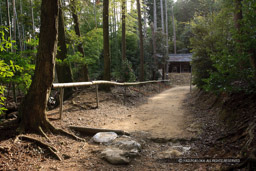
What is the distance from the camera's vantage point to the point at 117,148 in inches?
155

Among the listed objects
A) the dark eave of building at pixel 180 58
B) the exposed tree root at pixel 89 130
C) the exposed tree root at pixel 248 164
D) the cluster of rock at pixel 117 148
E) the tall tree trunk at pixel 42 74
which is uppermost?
the dark eave of building at pixel 180 58

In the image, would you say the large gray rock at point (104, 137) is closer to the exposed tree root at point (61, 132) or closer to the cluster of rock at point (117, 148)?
the cluster of rock at point (117, 148)

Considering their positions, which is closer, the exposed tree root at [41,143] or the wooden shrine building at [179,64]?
the exposed tree root at [41,143]

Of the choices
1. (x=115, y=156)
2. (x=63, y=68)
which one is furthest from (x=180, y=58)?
(x=115, y=156)

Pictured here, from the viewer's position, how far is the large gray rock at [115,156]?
11.3ft

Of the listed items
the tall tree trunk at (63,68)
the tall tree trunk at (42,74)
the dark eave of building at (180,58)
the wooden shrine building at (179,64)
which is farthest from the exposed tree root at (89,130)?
the wooden shrine building at (179,64)

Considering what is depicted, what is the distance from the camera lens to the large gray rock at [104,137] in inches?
174

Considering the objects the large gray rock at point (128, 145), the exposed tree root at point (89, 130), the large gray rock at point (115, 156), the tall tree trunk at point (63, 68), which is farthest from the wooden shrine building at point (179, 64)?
the large gray rock at point (115, 156)

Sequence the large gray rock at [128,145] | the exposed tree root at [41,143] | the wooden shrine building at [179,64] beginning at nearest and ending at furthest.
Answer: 1. the exposed tree root at [41,143]
2. the large gray rock at [128,145]
3. the wooden shrine building at [179,64]

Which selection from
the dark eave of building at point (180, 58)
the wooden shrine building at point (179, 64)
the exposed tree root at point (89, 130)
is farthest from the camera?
the wooden shrine building at point (179, 64)

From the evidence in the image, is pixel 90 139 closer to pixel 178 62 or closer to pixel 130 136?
pixel 130 136

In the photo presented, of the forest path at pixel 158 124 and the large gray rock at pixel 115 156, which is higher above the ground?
the large gray rock at pixel 115 156

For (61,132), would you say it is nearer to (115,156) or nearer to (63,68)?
(115,156)

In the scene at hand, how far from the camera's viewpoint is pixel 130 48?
25266 millimetres
